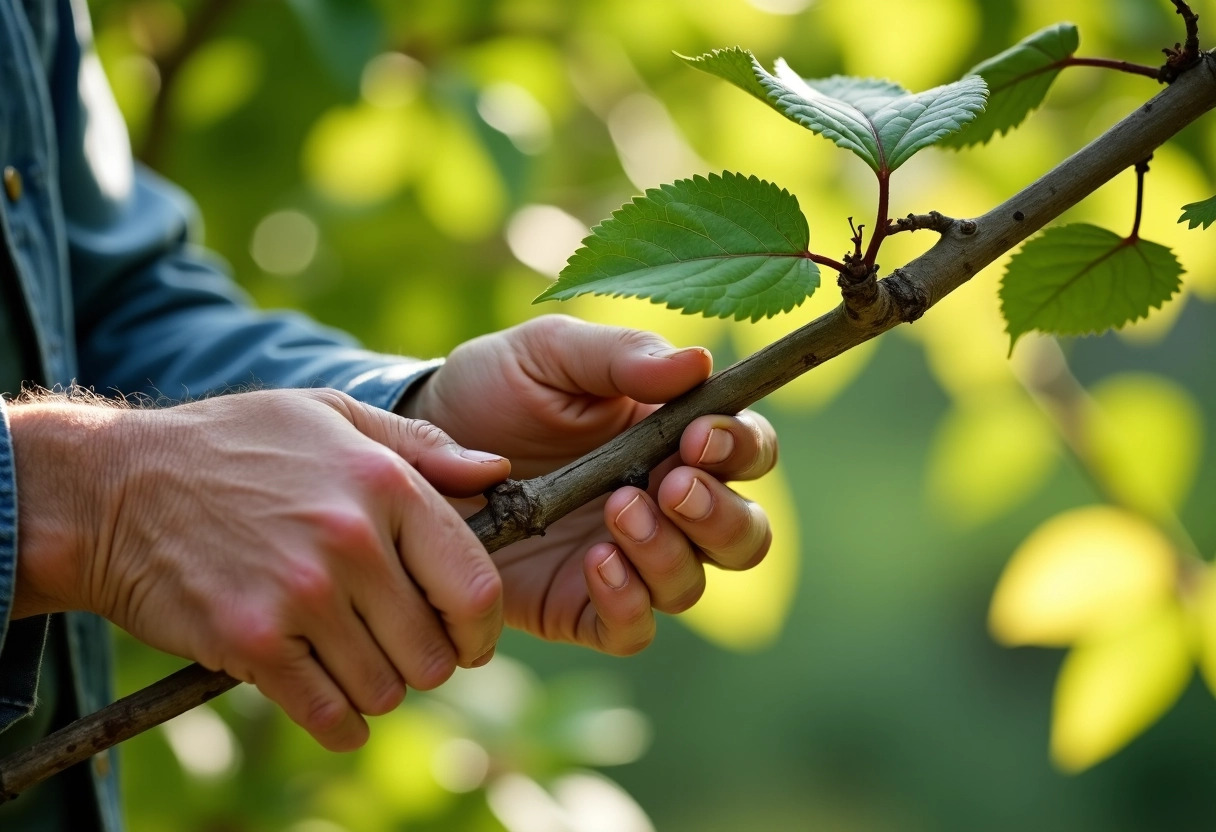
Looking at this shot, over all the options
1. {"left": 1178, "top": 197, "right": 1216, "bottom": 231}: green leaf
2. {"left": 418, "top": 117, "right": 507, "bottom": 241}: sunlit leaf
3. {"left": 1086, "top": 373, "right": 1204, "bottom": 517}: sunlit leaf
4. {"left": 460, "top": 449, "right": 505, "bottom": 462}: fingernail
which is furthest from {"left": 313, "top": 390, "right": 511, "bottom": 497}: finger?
{"left": 1086, "top": 373, "right": 1204, "bottom": 517}: sunlit leaf

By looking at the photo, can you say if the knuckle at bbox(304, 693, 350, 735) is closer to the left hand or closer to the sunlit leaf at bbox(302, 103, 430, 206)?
the left hand

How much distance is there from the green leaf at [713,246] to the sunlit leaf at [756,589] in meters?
0.37

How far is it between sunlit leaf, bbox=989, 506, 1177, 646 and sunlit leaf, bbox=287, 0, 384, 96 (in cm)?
45

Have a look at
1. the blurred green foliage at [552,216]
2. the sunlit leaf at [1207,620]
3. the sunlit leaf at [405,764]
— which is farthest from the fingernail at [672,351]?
the sunlit leaf at [405,764]

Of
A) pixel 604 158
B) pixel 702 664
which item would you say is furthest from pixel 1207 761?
pixel 604 158

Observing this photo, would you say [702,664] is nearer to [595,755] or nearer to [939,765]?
[939,765]

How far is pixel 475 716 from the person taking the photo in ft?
2.85

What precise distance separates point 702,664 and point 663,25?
2.06 metres

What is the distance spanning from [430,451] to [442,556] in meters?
0.05

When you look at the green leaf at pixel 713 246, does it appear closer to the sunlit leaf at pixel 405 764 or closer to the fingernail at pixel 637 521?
the fingernail at pixel 637 521

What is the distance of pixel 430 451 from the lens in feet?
1.17

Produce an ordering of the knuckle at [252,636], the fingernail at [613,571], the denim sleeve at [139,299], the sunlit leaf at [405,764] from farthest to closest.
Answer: the sunlit leaf at [405,764]
the denim sleeve at [139,299]
the fingernail at [613,571]
the knuckle at [252,636]

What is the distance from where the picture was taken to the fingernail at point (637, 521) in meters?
0.37

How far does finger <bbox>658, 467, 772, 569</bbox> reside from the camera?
1.24ft
